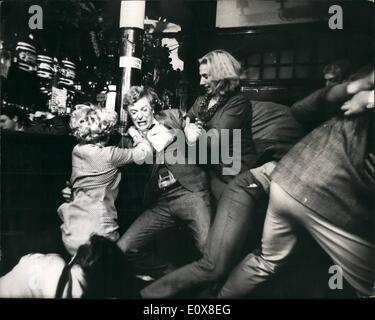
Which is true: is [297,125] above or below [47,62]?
below

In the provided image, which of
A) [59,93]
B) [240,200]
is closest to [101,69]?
[59,93]

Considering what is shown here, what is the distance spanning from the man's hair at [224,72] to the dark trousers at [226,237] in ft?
2.75

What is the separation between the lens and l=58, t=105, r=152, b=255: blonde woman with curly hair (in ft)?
14.6

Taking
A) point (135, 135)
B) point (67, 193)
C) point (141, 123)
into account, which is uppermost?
point (141, 123)

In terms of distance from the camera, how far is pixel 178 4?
4.53m

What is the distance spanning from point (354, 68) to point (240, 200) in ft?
5.37

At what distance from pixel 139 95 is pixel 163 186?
91cm

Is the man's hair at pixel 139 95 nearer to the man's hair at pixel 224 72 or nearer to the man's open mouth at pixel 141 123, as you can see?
the man's open mouth at pixel 141 123

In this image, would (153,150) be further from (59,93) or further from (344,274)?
(344,274)

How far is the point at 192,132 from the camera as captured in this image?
442 cm

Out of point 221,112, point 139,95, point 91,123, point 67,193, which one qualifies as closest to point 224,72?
point 221,112

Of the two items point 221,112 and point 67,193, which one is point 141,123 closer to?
point 221,112

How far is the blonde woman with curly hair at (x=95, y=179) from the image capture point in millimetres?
4449

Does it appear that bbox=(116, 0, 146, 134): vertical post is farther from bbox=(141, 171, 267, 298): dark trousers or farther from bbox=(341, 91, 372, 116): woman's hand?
bbox=(341, 91, 372, 116): woman's hand
